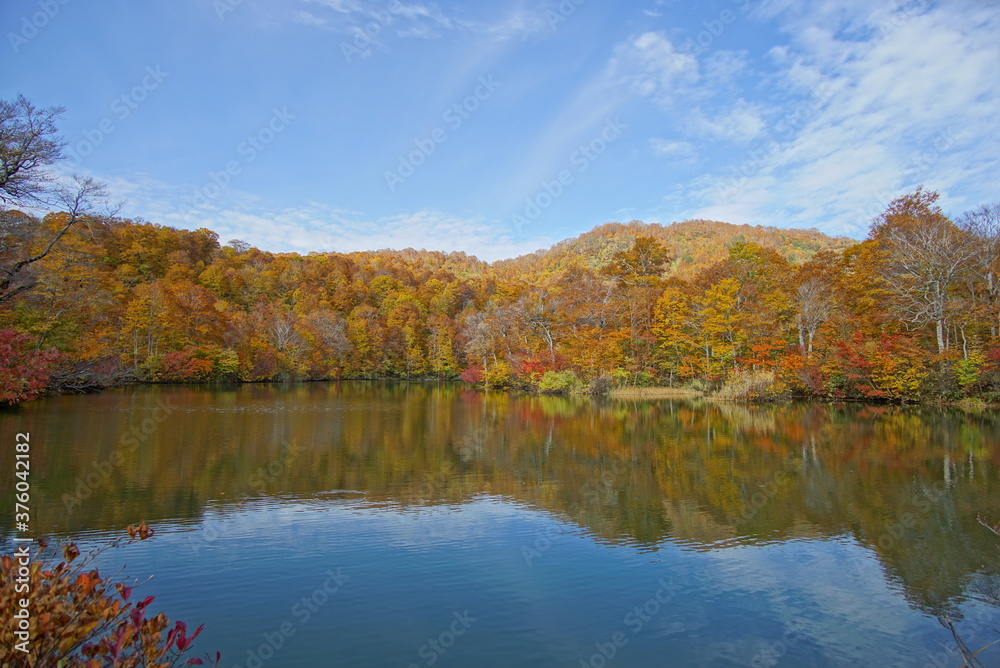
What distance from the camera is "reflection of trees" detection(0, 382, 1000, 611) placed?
766cm

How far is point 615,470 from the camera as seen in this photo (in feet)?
37.5

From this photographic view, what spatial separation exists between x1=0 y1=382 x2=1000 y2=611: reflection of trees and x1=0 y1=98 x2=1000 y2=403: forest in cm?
267

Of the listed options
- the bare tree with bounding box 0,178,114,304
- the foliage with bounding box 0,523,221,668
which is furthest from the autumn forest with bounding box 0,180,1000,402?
the foliage with bounding box 0,523,221,668

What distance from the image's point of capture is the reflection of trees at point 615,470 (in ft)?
25.1

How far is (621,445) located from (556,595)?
30.4 ft

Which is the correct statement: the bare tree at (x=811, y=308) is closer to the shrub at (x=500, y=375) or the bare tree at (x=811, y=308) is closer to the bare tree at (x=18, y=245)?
the shrub at (x=500, y=375)

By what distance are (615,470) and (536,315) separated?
90.3ft

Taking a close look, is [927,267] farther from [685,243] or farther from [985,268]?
[685,243]

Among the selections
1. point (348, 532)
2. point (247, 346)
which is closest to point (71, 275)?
point (247, 346)

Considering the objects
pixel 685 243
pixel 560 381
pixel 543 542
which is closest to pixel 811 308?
pixel 560 381

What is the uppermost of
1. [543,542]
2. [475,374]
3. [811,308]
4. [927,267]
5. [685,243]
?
[685,243]

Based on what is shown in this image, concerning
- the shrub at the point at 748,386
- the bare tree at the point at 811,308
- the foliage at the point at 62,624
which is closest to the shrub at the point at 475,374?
the shrub at the point at 748,386

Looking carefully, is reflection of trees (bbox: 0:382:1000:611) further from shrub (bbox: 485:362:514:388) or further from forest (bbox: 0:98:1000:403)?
shrub (bbox: 485:362:514:388)

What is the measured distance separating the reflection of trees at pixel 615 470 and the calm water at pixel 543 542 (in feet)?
0.22
